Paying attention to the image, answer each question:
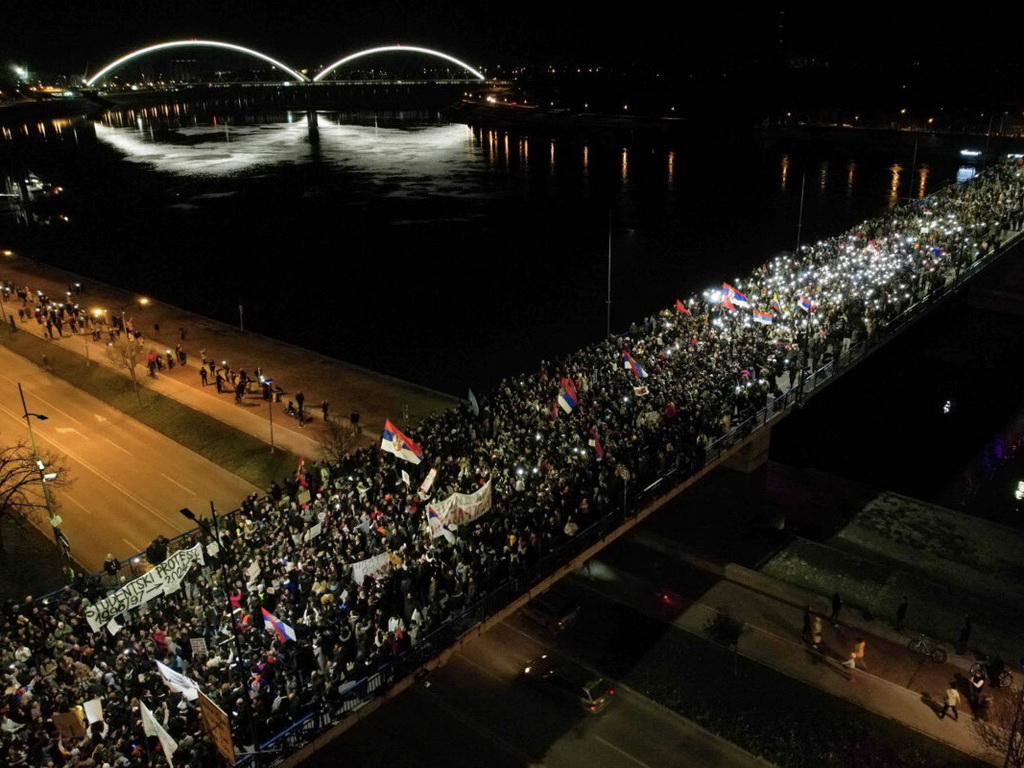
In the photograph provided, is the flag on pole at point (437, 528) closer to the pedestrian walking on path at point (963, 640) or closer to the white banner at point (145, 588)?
the white banner at point (145, 588)

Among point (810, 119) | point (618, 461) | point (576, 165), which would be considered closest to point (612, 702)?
point (618, 461)

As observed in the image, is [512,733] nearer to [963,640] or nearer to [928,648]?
[928,648]

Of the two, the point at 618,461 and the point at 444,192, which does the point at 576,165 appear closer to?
the point at 444,192

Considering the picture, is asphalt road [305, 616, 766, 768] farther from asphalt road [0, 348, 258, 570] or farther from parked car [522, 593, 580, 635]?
asphalt road [0, 348, 258, 570]

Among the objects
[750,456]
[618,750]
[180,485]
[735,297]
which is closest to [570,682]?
[618,750]

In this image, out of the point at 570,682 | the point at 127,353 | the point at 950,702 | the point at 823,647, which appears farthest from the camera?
the point at 127,353

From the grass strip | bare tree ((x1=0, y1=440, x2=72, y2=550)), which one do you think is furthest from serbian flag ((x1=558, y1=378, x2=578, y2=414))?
bare tree ((x1=0, y1=440, x2=72, y2=550))
